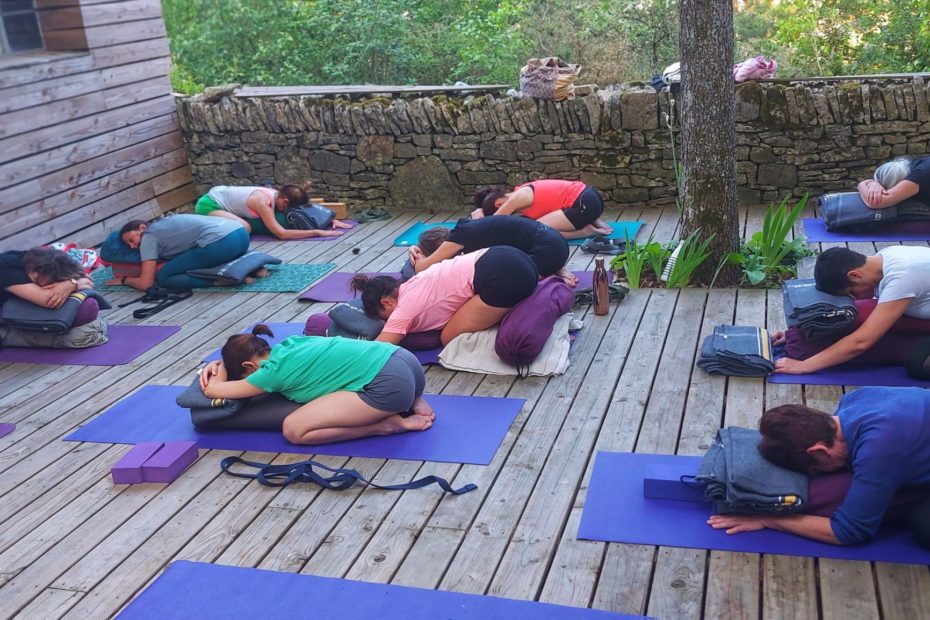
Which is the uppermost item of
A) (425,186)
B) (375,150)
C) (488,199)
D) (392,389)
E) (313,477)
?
(375,150)

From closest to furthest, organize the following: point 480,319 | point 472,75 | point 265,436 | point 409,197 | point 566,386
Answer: point 265,436 → point 566,386 → point 480,319 → point 409,197 → point 472,75

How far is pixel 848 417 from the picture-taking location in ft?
9.73

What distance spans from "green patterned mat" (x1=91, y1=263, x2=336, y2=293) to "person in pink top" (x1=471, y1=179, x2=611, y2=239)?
1.34m

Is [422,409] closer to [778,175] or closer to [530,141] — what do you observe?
[530,141]

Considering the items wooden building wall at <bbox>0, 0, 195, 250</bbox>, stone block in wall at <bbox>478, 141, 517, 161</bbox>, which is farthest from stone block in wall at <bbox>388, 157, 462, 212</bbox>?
wooden building wall at <bbox>0, 0, 195, 250</bbox>

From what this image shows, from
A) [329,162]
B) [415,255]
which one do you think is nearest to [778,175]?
[415,255]

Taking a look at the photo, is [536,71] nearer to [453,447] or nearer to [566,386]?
[566,386]

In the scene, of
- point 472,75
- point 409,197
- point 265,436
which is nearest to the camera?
point 265,436

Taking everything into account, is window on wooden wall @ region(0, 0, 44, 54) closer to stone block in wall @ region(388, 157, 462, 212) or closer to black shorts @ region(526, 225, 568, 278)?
stone block in wall @ region(388, 157, 462, 212)

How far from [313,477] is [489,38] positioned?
858 cm

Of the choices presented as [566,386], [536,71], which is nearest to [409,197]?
[536,71]

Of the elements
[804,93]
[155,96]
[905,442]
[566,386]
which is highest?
[155,96]

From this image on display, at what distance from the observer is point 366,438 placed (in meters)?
4.07

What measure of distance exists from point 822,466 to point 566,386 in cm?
167
